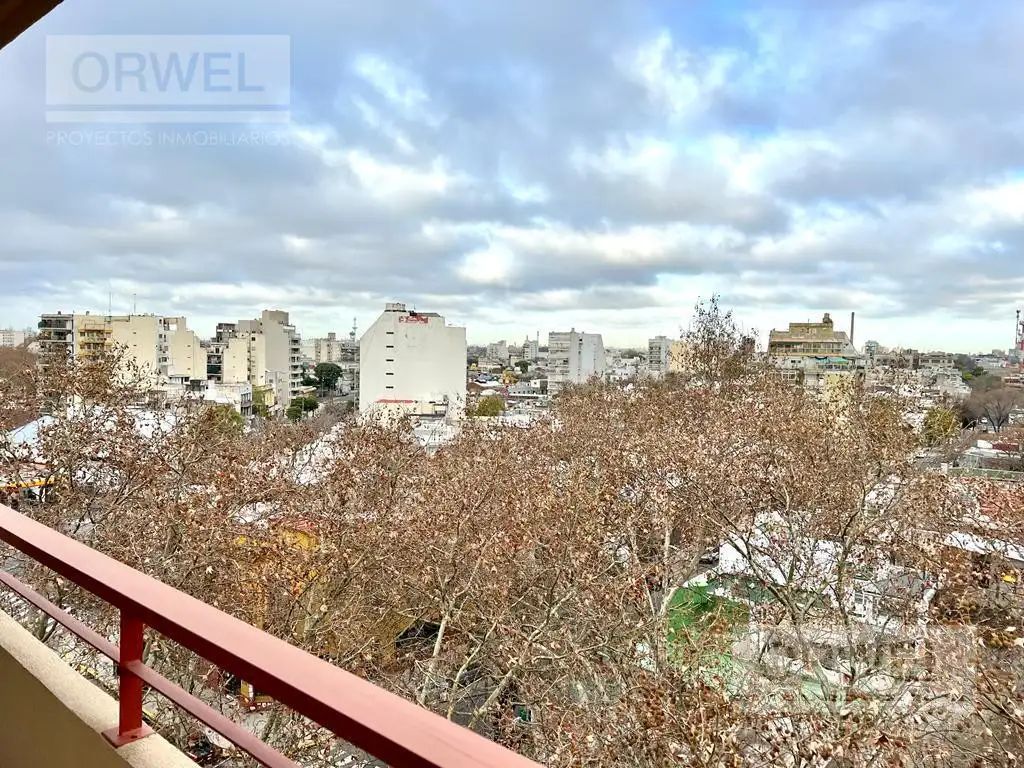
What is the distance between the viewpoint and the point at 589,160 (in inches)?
442

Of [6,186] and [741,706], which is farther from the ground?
[6,186]

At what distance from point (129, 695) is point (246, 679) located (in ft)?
1.72

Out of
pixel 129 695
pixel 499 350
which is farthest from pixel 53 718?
pixel 499 350

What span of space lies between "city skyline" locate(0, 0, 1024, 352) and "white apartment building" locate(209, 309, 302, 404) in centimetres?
919

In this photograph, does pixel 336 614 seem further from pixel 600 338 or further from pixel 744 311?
pixel 600 338

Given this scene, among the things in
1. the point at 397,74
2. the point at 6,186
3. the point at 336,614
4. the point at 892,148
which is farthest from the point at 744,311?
the point at 6,186

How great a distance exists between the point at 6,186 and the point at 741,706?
6.89 meters

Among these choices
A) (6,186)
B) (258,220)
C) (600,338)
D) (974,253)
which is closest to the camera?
(6,186)

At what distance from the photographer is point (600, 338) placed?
26703 millimetres

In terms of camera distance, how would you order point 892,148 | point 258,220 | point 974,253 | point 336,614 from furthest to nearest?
point 974,253 → point 258,220 → point 892,148 → point 336,614

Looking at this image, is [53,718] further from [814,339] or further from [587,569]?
[814,339]

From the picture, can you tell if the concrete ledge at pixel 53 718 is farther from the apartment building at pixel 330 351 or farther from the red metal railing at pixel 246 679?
the apartment building at pixel 330 351

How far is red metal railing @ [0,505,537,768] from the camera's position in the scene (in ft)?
1.63

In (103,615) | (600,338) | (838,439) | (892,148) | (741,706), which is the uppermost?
(892,148)
